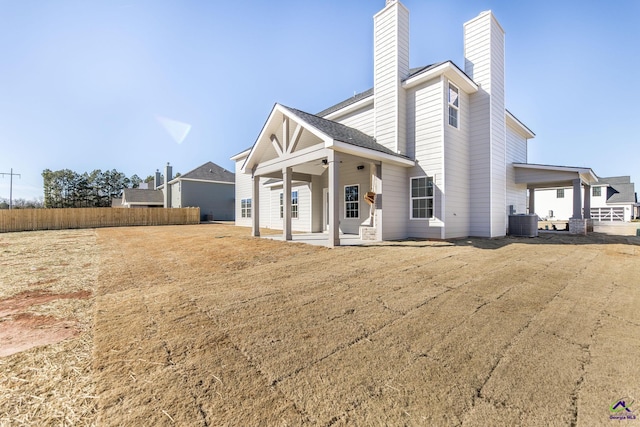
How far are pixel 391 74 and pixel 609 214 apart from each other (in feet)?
123

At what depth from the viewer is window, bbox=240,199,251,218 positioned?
19406mm

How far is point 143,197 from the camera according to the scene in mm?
34375

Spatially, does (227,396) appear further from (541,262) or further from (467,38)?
(467,38)

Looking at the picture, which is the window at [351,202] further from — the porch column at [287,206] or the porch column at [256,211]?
the porch column at [256,211]

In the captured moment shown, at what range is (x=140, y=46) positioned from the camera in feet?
29.3

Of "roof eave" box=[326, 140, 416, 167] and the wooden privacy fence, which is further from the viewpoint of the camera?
the wooden privacy fence

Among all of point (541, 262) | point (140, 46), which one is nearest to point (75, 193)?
point (140, 46)

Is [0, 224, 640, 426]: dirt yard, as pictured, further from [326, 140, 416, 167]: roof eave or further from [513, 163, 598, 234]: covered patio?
[513, 163, 598, 234]: covered patio

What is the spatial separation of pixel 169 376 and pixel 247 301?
1597 millimetres

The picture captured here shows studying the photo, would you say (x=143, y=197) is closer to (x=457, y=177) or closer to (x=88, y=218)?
(x=88, y=218)

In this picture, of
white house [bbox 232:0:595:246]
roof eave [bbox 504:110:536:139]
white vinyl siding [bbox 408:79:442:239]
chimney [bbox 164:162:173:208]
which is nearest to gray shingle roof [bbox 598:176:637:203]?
roof eave [bbox 504:110:536:139]

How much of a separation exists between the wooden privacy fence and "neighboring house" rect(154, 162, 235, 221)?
554 centimetres

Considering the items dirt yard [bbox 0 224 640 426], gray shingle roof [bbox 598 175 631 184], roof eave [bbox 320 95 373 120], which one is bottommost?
dirt yard [bbox 0 224 640 426]

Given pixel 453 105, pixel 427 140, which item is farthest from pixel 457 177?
pixel 453 105
